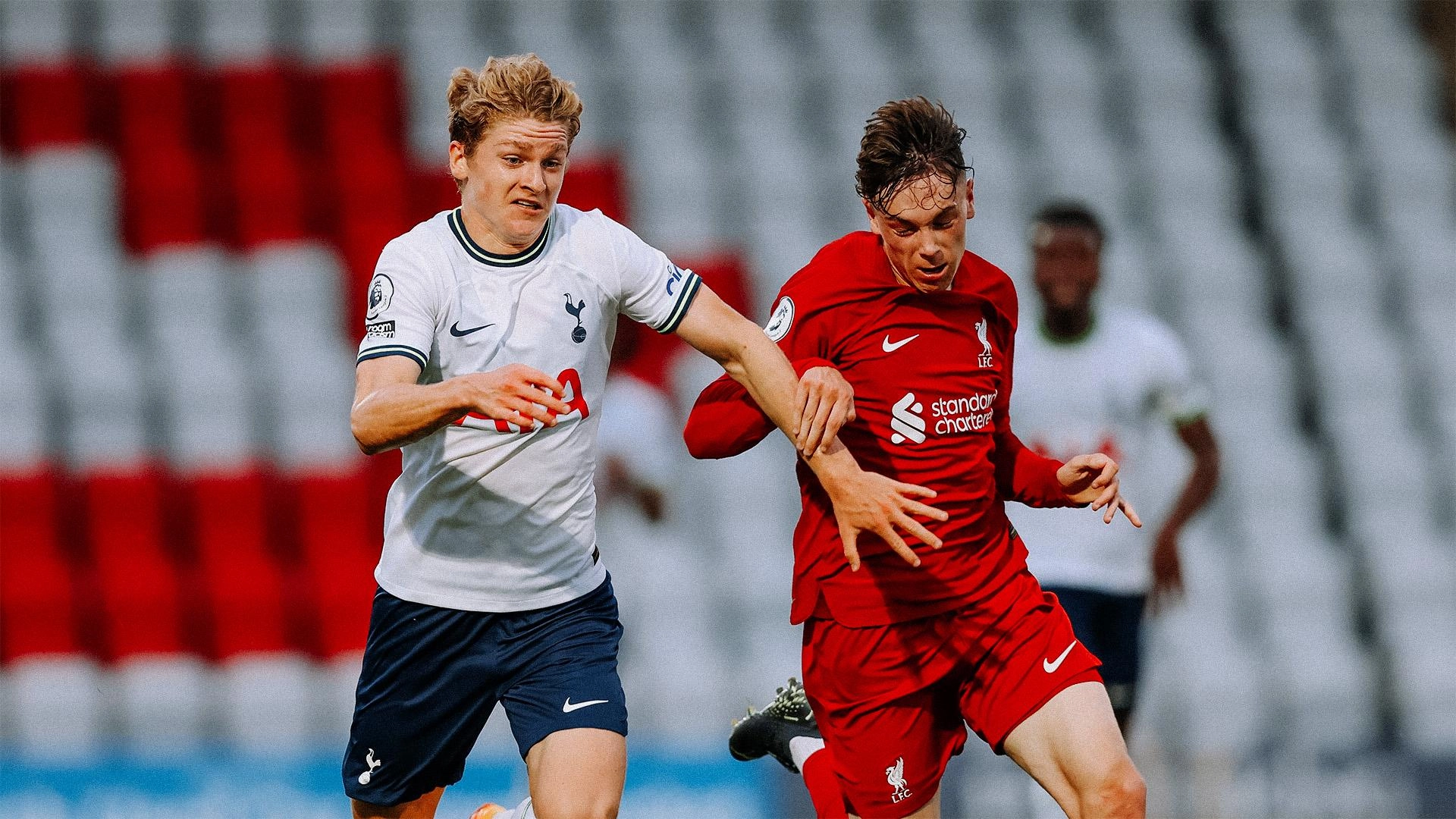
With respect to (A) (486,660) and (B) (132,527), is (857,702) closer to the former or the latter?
(A) (486,660)

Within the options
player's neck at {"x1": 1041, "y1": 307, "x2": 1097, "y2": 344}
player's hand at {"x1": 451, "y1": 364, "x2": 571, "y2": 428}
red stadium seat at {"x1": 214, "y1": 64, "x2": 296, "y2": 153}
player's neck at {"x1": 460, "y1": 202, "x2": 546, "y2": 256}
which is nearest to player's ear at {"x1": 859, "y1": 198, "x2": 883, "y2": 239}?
player's neck at {"x1": 460, "y1": 202, "x2": 546, "y2": 256}

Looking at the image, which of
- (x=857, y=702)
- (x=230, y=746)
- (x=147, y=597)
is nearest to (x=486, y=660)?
(x=857, y=702)

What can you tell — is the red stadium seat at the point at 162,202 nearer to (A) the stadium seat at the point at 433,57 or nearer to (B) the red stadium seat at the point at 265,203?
(B) the red stadium seat at the point at 265,203

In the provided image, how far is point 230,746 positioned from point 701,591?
214 centimetres

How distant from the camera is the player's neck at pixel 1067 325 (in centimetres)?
555

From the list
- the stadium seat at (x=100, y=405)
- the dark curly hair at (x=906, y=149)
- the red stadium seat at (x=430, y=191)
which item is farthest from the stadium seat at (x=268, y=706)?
the dark curly hair at (x=906, y=149)

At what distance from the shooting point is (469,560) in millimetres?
3943

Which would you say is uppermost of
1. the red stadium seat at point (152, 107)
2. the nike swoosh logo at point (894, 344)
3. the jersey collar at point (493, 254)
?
the red stadium seat at point (152, 107)

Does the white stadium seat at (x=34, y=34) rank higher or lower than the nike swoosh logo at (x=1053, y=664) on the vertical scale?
higher

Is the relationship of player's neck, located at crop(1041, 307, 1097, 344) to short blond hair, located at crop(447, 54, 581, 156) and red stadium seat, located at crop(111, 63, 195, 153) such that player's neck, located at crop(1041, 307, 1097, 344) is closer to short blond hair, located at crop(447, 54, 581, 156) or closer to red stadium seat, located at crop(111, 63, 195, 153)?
short blond hair, located at crop(447, 54, 581, 156)

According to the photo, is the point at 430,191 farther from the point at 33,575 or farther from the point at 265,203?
the point at 33,575

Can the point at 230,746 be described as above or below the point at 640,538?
below

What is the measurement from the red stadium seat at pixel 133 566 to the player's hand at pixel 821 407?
16.8 feet

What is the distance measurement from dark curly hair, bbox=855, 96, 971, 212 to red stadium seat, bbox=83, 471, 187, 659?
5122mm
